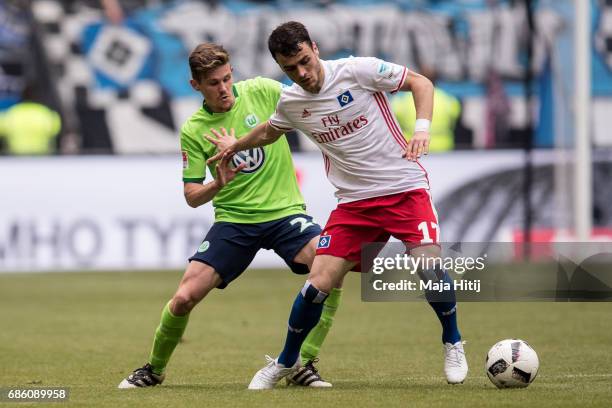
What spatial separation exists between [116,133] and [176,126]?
3.37ft

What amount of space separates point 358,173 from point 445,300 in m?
0.89

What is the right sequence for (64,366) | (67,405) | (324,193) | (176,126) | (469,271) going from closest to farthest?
(67,405) < (469,271) < (64,366) < (324,193) < (176,126)

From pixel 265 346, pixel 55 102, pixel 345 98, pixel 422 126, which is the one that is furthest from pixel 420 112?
pixel 55 102

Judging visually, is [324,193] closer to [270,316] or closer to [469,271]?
[270,316]

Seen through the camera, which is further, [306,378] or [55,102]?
[55,102]

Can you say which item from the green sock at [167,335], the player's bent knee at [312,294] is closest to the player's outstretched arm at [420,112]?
the player's bent knee at [312,294]

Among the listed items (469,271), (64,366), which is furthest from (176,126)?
(469,271)

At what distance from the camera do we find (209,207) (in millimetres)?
17656

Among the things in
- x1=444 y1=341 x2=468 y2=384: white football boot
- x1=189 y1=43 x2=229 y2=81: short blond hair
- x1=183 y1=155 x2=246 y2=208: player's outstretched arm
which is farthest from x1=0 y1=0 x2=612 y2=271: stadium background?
x1=444 y1=341 x2=468 y2=384: white football boot

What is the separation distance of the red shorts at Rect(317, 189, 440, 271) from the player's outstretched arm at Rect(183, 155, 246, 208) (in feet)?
2.14

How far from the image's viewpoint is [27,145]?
2108cm

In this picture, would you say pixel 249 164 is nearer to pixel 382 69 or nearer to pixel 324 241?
pixel 324 241

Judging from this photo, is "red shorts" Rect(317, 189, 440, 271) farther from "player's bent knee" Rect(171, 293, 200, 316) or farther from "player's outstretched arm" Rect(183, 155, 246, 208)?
"player's bent knee" Rect(171, 293, 200, 316)

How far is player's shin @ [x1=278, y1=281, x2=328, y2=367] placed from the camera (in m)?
7.62
